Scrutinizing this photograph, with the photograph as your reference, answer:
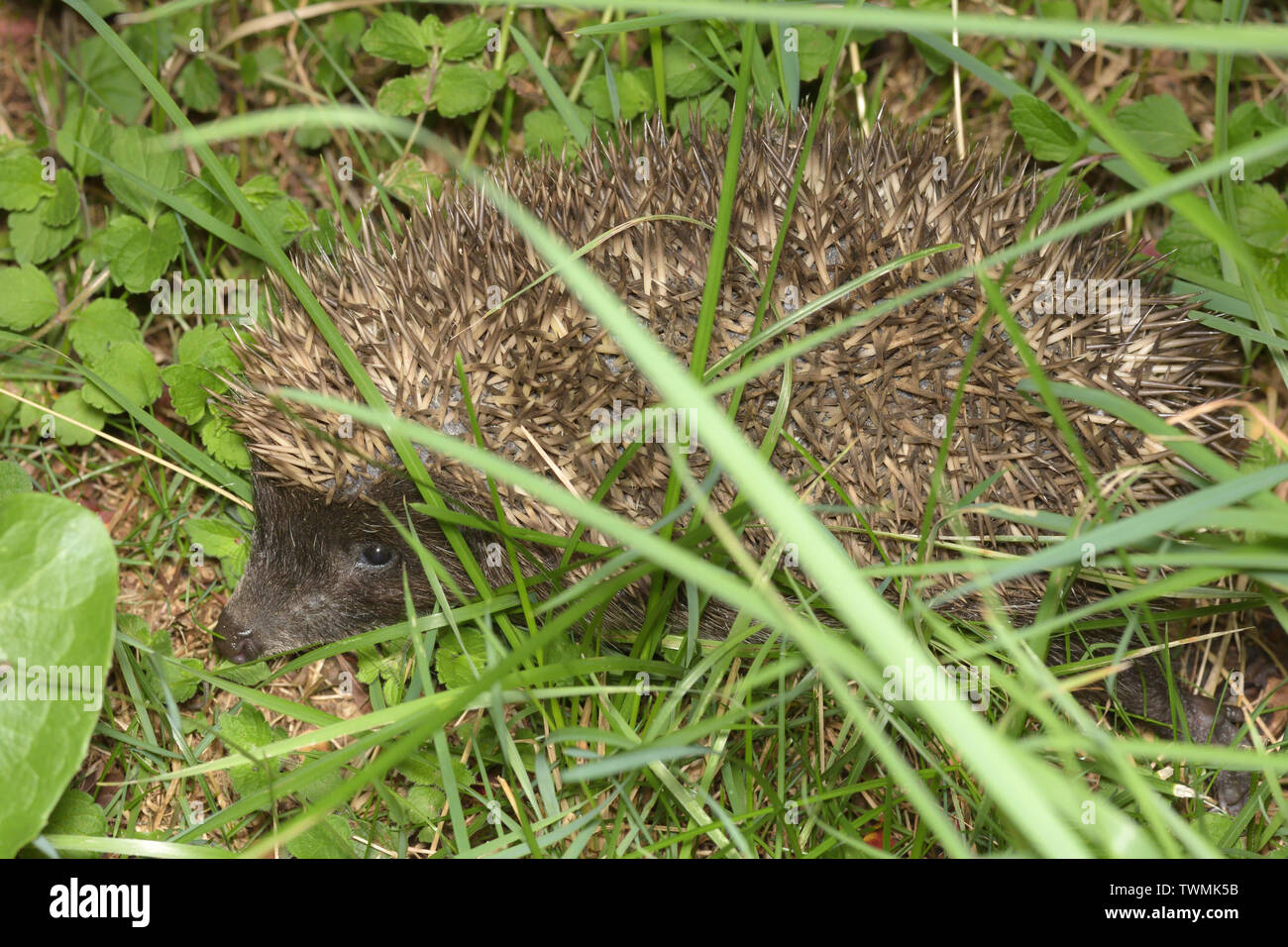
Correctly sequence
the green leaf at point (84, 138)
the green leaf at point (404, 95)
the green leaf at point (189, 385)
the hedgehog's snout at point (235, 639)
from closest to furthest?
the hedgehog's snout at point (235, 639)
the green leaf at point (189, 385)
the green leaf at point (84, 138)
the green leaf at point (404, 95)

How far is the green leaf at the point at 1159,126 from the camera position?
3.11 meters

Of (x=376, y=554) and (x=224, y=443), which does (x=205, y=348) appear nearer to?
(x=224, y=443)

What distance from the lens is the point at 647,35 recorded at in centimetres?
321

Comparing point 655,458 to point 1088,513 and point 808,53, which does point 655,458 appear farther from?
point 808,53

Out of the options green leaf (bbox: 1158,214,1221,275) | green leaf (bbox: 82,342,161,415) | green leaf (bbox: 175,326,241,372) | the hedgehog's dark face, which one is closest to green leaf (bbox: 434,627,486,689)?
the hedgehog's dark face

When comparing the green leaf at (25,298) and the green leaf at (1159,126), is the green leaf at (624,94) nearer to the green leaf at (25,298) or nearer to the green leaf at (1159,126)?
the green leaf at (1159,126)

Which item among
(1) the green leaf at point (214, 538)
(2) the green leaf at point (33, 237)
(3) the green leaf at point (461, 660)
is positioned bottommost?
(3) the green leaf at point (461, 660)

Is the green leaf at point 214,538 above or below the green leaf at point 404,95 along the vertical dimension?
below

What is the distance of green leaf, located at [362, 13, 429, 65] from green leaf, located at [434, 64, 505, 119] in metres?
0.09

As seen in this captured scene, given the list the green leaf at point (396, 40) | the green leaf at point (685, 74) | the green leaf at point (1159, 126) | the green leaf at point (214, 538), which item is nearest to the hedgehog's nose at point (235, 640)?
the green leaf at point (214, 538)

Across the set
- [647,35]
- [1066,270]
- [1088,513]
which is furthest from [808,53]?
[1088,513]

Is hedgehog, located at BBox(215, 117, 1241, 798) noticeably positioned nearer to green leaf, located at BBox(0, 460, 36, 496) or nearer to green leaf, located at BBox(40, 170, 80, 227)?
green leaf, located at BBox(0, 460, 36, 496)

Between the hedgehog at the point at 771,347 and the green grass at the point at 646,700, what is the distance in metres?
0.12

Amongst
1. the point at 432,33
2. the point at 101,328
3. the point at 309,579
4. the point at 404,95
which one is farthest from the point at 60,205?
the point at 309,579
